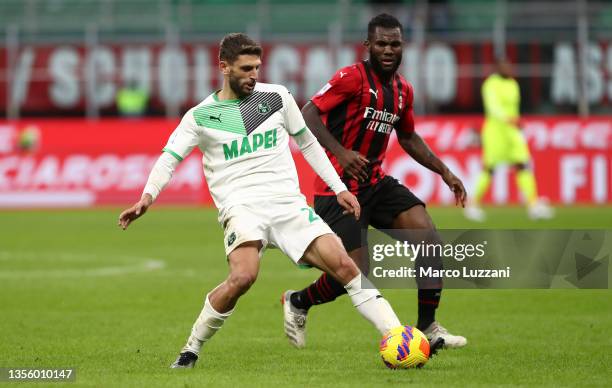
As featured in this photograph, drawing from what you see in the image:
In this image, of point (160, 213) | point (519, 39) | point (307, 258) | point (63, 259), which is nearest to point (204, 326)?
point (307, 258)

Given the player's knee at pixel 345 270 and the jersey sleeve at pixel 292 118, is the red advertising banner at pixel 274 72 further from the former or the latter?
the player's knee at pixel 345 270

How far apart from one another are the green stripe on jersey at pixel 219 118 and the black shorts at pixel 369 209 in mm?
1440

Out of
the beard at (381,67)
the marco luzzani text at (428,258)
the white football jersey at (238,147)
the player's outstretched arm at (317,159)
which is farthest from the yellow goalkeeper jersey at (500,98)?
the white football jersey at (238,147)

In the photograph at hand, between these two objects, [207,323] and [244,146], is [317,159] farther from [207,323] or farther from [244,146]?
[207,323]

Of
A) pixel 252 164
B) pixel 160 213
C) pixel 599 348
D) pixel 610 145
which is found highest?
pixel 252 164

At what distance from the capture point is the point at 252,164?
7355 mm

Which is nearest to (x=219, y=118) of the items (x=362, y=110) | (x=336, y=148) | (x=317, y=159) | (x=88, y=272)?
(x=317, y=159)

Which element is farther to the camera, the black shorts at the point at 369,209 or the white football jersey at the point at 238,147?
the black shorts at the point at 369,209

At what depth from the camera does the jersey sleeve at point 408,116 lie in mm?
8719

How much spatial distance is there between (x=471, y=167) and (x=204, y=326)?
1683 cm

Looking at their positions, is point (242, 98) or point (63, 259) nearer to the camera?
point (242, 98)

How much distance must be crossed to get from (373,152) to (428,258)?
0.89 m

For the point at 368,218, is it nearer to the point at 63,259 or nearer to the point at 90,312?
the point at 90,312

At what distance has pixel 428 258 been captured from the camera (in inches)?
330
